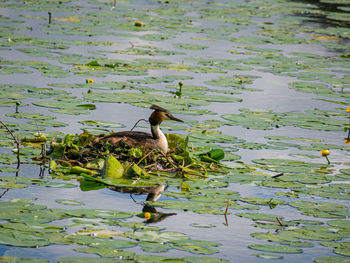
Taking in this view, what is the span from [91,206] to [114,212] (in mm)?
306

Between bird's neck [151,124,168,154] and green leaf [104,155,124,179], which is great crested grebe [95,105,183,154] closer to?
bird's neck [151,124,168,154]

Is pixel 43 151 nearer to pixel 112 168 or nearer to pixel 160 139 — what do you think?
pixel 112 168

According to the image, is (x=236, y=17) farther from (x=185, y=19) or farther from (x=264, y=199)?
(x=264, y=199)

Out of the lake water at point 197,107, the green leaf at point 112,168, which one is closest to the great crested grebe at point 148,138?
the green leaf at point 112,168

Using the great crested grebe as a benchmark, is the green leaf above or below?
below

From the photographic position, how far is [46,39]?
48.5 ft

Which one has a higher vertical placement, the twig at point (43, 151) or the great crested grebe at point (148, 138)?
the great crested grebe at point (148, 138)

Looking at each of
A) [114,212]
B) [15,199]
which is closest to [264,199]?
[114,212]

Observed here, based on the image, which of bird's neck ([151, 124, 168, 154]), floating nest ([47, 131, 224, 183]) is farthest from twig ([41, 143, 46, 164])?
bird's neck ([151, 124, 168, 154])

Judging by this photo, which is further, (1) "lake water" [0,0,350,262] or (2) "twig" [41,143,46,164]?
(2) "twig" [41,143,46,164]

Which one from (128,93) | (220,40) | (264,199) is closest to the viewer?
(264,199)

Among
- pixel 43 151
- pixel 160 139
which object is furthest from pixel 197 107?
pixel 43 151

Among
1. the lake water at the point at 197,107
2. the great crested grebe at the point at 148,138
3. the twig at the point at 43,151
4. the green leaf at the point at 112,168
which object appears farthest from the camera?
the great crested grebe at the point at 148,138

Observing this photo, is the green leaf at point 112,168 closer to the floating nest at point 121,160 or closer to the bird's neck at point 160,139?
the floating nest at point 121,160
